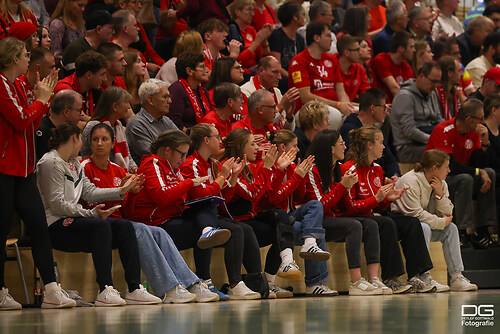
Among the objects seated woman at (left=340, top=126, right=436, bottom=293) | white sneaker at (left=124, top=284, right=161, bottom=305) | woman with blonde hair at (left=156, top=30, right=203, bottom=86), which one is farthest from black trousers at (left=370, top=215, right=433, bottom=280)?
woman with blonde hair at (left=156, top=30, right=203, bottom=86)

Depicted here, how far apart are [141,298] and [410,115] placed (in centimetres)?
514

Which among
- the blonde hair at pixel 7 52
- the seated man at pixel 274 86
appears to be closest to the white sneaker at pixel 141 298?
the blonde hair at pixel 7 52

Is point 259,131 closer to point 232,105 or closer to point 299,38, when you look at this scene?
point 232,105

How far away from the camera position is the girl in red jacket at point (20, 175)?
6.21 metres

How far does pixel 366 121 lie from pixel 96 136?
12.3 feet

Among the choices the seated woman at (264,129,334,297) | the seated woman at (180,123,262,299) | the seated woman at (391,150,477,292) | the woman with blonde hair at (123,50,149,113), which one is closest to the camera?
the seated woman at (180,123,262,299)

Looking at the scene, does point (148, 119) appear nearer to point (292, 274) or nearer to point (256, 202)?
point (256, 202)

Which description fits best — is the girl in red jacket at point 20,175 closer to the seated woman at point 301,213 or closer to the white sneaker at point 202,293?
the white sneaker at point 202,293

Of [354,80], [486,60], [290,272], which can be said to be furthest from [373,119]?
[486,60]

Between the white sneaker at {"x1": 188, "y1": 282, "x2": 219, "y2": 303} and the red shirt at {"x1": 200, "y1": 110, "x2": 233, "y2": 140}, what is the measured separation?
213cm

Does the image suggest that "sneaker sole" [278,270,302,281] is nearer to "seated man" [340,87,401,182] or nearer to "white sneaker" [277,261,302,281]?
"white sneaker" [277,261,302,281]

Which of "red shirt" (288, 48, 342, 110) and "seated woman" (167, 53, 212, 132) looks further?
"red shirt" (288, 48, 342, 110)

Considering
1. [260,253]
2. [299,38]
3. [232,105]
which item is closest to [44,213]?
[260,253]

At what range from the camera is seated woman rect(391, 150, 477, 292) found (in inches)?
343
